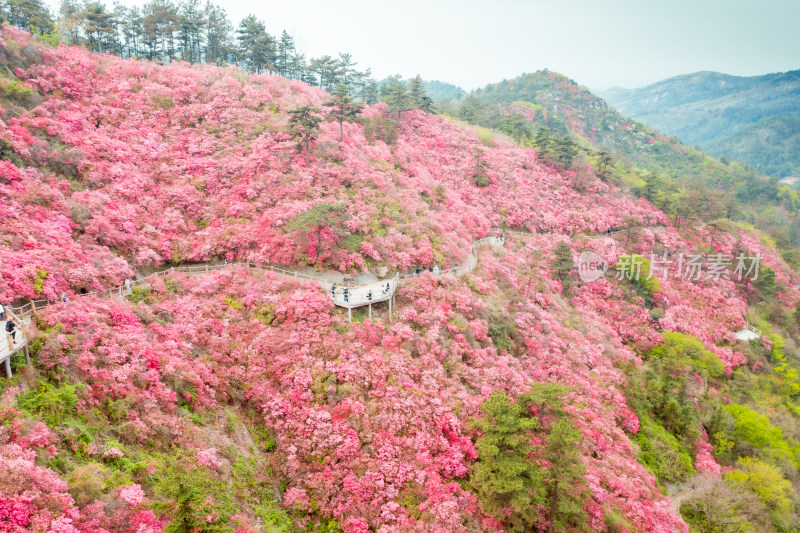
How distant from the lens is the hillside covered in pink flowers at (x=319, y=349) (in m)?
14.6

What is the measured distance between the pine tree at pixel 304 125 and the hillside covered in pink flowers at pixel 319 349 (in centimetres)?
119

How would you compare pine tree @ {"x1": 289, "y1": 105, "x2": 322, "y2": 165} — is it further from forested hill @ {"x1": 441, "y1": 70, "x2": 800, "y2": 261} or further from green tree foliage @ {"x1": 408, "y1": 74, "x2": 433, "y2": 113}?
forested hill @ {"x1": 441, "y1": 70, "x2": 800, "y2": 261}

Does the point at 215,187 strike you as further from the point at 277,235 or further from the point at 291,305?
the point at 291,305

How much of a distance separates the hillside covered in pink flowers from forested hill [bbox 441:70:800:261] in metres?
15.1

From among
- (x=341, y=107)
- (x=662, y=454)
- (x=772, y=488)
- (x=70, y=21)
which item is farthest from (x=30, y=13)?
(x=772, y=488)

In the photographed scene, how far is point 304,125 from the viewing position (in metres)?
31.1

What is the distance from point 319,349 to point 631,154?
373ft

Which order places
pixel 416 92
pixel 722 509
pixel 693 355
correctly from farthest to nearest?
1. pixel 416 92
2. pixel 693 355
3. pixel 722 509

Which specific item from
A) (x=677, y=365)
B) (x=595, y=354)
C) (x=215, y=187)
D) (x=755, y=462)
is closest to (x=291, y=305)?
(x=215, y=187)

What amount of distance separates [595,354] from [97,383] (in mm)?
31640

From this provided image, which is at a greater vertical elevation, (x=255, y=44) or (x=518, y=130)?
(x=255, y=44)

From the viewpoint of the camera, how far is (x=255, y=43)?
49031 mm

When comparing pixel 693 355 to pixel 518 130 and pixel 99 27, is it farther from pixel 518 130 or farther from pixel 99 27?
pixel 99 27

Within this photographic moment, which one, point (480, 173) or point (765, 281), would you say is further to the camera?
point (480, 173)
